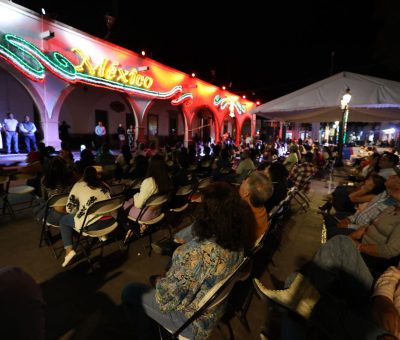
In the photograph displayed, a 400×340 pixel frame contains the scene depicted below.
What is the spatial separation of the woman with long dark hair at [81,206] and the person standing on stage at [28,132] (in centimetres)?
850

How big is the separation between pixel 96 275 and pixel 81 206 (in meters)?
0.81

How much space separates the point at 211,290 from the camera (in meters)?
1.45

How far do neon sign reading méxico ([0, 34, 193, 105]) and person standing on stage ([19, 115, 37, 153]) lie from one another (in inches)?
91.0

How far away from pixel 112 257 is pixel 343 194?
410 centimetres

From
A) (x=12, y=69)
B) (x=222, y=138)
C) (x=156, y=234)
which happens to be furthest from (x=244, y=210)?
(x=222, y=138)

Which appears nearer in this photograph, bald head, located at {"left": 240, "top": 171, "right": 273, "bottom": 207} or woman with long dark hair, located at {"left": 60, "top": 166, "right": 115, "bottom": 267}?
bald head, located at {"left": 240, "top": 171, "right": 273, "bottom": 207}

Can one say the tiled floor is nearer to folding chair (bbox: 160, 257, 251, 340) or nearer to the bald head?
folding chair (bbox: 160, 257, 251, 340)

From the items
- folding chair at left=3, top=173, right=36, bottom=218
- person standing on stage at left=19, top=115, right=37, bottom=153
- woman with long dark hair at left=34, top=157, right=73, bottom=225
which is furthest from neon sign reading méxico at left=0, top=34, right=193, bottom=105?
woman with long dark hair at left=34, top=157, right=73, bottom=225

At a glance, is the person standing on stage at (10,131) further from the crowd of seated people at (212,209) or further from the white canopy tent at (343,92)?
the white canopy tent at (343,92)

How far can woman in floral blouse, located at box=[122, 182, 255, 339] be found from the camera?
150 cm

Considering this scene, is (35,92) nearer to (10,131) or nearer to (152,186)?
(10,131)

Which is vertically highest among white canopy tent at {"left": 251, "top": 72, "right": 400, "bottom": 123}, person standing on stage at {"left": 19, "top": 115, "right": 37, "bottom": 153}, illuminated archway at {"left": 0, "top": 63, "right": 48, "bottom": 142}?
illuminated archway at {"left": 0, "top": 63, "right": 48, "bottom": 142}

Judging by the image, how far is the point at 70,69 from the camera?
905 centimetres

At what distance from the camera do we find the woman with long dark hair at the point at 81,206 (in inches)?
116
